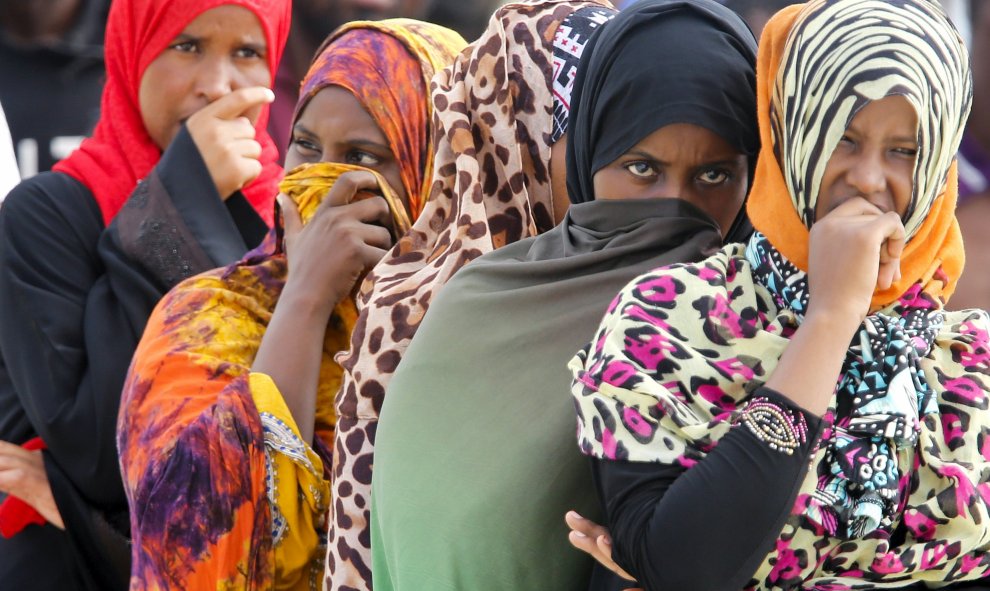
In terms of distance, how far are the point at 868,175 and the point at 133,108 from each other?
95.0 inches

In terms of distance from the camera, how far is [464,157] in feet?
8.44

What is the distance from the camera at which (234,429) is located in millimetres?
2629

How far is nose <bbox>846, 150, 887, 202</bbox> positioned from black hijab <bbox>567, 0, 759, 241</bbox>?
289 millimetres

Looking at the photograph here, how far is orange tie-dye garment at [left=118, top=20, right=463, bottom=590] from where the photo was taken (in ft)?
8.57

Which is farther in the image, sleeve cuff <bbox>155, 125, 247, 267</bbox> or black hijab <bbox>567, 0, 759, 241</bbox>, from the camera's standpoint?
sleeve cuff <bbox>155, 125, 247, 267</bbox>

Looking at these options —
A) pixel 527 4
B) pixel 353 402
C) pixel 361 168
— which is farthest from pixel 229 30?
pixel 353 402

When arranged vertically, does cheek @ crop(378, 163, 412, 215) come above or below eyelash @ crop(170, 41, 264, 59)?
below

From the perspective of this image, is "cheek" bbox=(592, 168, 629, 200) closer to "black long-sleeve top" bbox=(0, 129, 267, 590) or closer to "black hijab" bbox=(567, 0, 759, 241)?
"black hijab" bbox=(567, 0, 759, 241)

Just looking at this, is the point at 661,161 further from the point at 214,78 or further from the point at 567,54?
the point at 214,78

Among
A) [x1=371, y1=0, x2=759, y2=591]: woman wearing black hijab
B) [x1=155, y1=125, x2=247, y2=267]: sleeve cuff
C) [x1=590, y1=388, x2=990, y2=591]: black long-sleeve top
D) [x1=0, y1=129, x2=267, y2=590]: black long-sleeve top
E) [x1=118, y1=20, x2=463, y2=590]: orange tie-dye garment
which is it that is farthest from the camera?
[x1=155, y1=125, x2=247, y2=267]: sleeve cuff

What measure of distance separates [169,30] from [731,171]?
6.32 feet

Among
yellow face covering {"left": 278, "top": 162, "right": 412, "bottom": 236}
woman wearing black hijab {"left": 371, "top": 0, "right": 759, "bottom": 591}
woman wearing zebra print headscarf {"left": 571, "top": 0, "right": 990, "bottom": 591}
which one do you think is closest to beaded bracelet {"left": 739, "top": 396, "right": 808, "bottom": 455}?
woman wearing zebra print headscarf {"left": 571, "top": 0, "right": 990, "bottom": 591}

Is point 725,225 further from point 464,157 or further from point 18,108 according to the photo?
point 18,108

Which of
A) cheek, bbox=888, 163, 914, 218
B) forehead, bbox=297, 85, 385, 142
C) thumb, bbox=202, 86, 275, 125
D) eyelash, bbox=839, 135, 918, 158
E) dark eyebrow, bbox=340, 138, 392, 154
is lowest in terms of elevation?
thumb, bbox=202, 86, 275, 125
